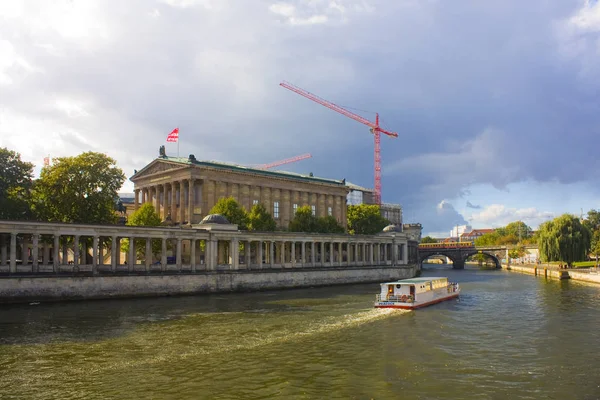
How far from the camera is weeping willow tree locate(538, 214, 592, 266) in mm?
106188

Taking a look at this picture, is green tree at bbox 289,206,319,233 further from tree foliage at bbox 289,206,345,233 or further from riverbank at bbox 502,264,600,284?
riverbank at bbox 502,264,600,284

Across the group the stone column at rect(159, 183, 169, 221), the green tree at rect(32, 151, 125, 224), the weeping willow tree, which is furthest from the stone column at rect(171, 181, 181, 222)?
the weeping willow tree

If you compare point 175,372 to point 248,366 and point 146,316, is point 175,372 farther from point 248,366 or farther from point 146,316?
point 146,316

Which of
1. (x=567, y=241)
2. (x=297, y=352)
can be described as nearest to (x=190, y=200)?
(x=567, y=241)

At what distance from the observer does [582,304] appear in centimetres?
5881

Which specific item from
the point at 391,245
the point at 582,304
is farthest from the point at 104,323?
the point at 391,245

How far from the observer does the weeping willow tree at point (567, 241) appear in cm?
10619

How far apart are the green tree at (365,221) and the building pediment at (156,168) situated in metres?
55.9

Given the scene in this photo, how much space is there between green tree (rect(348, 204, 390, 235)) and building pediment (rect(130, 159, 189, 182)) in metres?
55.9

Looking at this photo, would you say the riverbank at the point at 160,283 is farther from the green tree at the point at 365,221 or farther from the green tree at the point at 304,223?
the green tree at the point at 365,221

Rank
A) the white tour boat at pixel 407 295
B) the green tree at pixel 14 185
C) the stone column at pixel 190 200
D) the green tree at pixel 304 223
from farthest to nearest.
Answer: the green tree at pixel 304 223
the stone column at pixel 190 200
the green tree at pixel 14 185
the white tour boat at pixel 407 295

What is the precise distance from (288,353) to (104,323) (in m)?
19.8

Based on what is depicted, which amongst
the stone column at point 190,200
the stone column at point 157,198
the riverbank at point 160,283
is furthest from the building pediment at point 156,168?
the riverbank at point 160,283

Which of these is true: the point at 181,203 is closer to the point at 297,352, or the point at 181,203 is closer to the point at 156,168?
the point at 156,168
